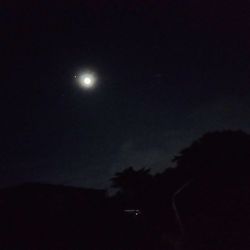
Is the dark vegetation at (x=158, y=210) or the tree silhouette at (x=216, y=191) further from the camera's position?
the dark vegetation at (x=158, y=210)

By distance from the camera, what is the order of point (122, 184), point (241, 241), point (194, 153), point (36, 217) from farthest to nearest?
point (122, 184)
point (194, 153)
point (36, 217)
point (241, 241)

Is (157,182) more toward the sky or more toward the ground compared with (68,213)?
more toward the sky

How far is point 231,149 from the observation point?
47781 millimetres

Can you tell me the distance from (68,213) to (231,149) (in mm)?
22094

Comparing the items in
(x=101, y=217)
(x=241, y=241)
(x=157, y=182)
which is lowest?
(x=241, y=241)

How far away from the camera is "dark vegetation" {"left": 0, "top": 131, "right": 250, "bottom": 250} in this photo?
34000 mm

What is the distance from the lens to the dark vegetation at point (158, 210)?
34000 millimetres

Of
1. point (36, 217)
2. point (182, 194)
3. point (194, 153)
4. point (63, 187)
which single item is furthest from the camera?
point (194, 153)

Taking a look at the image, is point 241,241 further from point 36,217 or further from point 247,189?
point 36,217

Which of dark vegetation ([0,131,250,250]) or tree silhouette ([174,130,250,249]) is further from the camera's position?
dark vegetation ([0,131,250,250])

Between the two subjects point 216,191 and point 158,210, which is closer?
point 216,191

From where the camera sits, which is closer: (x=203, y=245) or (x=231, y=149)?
(x=203, y=245)

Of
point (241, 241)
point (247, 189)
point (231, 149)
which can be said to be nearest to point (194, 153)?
point (231, 149)

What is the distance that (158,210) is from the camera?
47.2 meters
